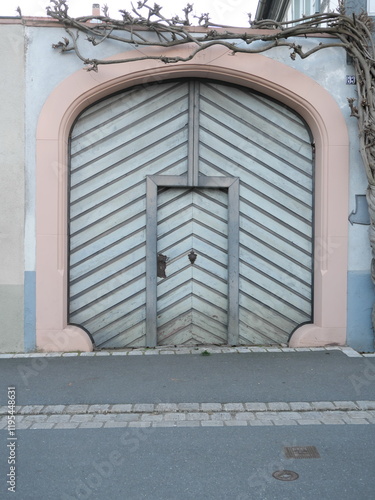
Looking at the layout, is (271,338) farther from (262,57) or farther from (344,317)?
(262,57)

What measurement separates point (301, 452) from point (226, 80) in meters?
4.86

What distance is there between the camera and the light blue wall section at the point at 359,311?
721 cm

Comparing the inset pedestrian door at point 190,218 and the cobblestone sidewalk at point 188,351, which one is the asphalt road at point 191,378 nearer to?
the cobblestone sidewalk at point 188,351

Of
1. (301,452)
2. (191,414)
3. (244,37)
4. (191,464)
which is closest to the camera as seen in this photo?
Answer: (191,464)

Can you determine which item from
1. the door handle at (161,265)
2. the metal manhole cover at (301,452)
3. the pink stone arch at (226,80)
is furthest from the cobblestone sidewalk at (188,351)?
the metal manhole cover at (301,452)

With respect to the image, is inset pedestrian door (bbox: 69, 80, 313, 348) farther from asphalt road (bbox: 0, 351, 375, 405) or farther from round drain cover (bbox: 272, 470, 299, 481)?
round drain cover (bbox: 272, 470, 299, 481)

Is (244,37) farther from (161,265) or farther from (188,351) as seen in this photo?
(188,351)

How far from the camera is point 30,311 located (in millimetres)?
7016

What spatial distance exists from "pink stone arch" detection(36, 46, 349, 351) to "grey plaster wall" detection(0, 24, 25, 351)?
0.23 metres

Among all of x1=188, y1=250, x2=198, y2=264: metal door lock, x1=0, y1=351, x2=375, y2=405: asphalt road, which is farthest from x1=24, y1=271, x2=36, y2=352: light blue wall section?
x1=188, y1=250, x2=198, y2=264: metal door lock

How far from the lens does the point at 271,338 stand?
7.50 metres

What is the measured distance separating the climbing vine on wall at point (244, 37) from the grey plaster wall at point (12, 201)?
28.6 inches

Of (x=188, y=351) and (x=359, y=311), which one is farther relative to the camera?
(x=359, y=311)

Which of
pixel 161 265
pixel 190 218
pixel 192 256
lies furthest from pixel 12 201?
pixel 192 256
